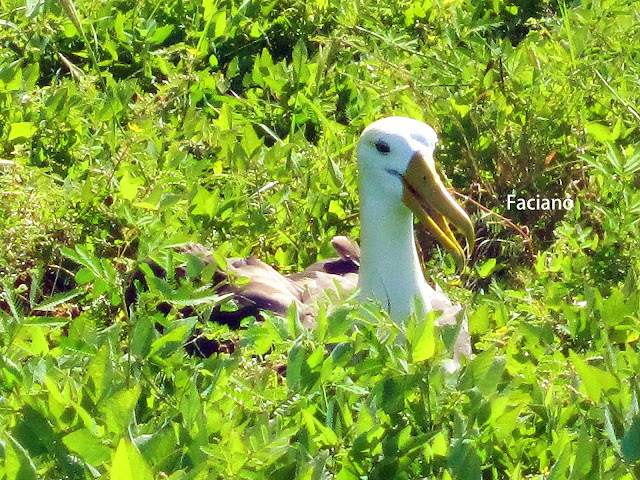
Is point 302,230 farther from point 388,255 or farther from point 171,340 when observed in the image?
point 171,340

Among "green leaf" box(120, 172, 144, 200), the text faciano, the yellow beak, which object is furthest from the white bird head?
the text faciano

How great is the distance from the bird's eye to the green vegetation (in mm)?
595

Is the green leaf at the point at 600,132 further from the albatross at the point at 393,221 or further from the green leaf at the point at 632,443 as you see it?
the green leaf at the point at 632,443

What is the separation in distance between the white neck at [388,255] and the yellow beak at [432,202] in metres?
0.07

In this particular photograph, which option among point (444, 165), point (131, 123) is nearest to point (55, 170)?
point (131, 123)

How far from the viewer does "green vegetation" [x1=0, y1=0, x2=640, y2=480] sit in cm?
232

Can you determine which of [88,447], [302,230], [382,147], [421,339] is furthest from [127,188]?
[88,447]

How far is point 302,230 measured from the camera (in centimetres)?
439

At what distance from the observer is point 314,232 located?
14.6 ft

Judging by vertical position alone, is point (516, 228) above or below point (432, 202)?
below

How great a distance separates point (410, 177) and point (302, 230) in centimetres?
75

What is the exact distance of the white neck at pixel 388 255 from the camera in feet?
12.2

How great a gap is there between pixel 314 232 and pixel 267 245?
186mm

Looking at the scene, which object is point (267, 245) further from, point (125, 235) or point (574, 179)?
point (574, 179)
